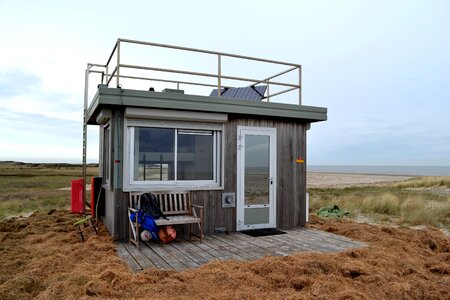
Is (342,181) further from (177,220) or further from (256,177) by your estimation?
(177,220)

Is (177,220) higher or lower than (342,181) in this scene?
higher

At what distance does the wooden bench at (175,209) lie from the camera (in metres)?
6.36

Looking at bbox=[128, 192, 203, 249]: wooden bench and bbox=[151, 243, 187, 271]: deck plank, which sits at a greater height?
bbox=[128, 192, 203, 249]: wooden bench

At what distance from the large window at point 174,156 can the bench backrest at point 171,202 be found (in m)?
0.24

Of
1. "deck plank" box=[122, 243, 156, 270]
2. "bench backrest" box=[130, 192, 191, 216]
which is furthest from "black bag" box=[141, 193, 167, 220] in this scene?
"deck plank" box=[122, 243, 156, 270]

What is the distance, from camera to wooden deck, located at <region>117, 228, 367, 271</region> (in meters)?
5.26

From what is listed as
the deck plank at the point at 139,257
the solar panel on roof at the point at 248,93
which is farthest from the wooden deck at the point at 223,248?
the solar panel on roof at the point at 248,93

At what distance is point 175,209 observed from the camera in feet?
22.8

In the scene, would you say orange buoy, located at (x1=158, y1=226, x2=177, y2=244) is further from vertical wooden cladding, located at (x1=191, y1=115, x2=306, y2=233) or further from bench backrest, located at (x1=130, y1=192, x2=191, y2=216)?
→ vertical wooden cladding, located at (x1=191, y1=115, x2=306, y2=233)

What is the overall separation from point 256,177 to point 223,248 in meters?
2.20

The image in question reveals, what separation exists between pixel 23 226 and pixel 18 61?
8.10 meters

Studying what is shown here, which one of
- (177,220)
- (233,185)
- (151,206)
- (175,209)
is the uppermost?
(233,185)

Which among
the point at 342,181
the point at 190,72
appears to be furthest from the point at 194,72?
the point at 342,181

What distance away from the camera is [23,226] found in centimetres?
828
